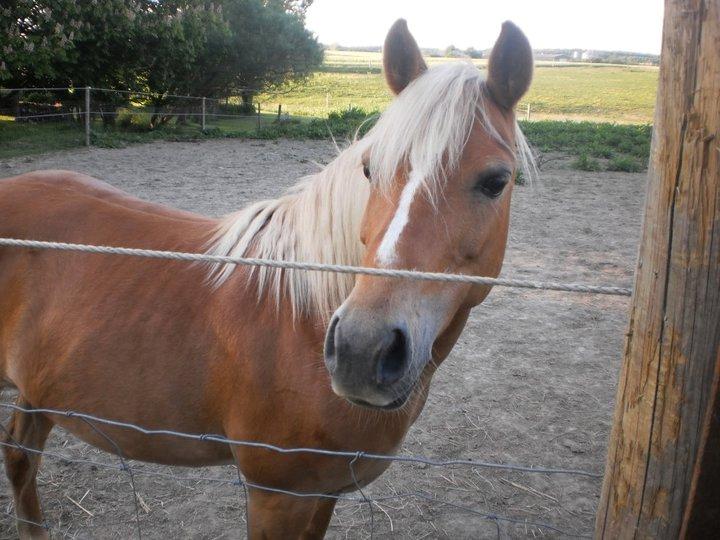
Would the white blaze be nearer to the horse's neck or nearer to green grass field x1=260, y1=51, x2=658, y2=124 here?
the horse's neck

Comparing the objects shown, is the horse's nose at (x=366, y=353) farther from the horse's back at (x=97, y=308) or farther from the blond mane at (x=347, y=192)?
the horse's back at (x=97, y=308)

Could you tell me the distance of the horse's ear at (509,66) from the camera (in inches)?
67.1

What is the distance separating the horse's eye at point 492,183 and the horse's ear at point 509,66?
33 centimetres

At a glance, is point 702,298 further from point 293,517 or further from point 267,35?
point 267,35

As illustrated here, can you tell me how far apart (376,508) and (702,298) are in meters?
2.31

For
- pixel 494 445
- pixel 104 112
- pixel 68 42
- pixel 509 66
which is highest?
pixel 68 42

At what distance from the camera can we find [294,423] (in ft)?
6.05

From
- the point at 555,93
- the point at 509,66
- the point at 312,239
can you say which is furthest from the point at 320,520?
the point at 555,93

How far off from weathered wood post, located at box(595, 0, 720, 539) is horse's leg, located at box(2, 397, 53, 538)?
2.55m

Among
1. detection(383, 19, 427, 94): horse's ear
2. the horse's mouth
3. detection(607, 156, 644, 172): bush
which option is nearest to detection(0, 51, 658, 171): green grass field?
detection(607, 156, 644, 172): bush

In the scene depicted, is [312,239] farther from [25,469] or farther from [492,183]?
[25,469]

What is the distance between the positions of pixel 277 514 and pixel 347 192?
1.11m

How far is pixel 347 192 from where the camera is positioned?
1.93 metres

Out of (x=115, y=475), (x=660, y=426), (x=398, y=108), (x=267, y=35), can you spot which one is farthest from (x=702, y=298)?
(x=267, y=35)
